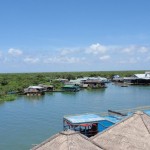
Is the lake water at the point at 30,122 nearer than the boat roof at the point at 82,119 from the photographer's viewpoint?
No

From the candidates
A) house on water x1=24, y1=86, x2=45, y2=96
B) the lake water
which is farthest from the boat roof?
house on water x1=24, y1=86, x2=45, y2=96

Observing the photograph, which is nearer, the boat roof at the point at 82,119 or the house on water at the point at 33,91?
the boat roof at the point at 82,119

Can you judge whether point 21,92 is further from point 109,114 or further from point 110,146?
point 110,146

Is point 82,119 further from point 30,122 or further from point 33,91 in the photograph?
point 33,91

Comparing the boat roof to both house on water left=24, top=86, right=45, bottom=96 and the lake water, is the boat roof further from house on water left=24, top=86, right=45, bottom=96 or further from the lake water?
house on water left=24, top=86, right=45, bottom=96

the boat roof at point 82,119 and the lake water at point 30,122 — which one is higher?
the boat roof at point 82,119

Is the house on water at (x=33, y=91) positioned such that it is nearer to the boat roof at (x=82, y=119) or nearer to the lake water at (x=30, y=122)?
the lake water at (x=30, y=122)

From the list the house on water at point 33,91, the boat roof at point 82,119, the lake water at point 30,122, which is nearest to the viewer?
the boat roof at point 82,119

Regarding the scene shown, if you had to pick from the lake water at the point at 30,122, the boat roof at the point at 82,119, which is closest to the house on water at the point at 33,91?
the lake water at the point at 30,122

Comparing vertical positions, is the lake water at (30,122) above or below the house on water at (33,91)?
below

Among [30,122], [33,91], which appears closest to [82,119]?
[30,122]

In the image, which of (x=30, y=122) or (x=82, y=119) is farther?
(x=30, y=122)

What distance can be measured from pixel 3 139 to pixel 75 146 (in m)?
12.4

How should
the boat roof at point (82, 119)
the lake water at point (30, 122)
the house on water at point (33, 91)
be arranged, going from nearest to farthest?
1. the boat roof at point (82, 119)
2. the lake water at point (30, 122)
3. the house on water at point (33, 91)
